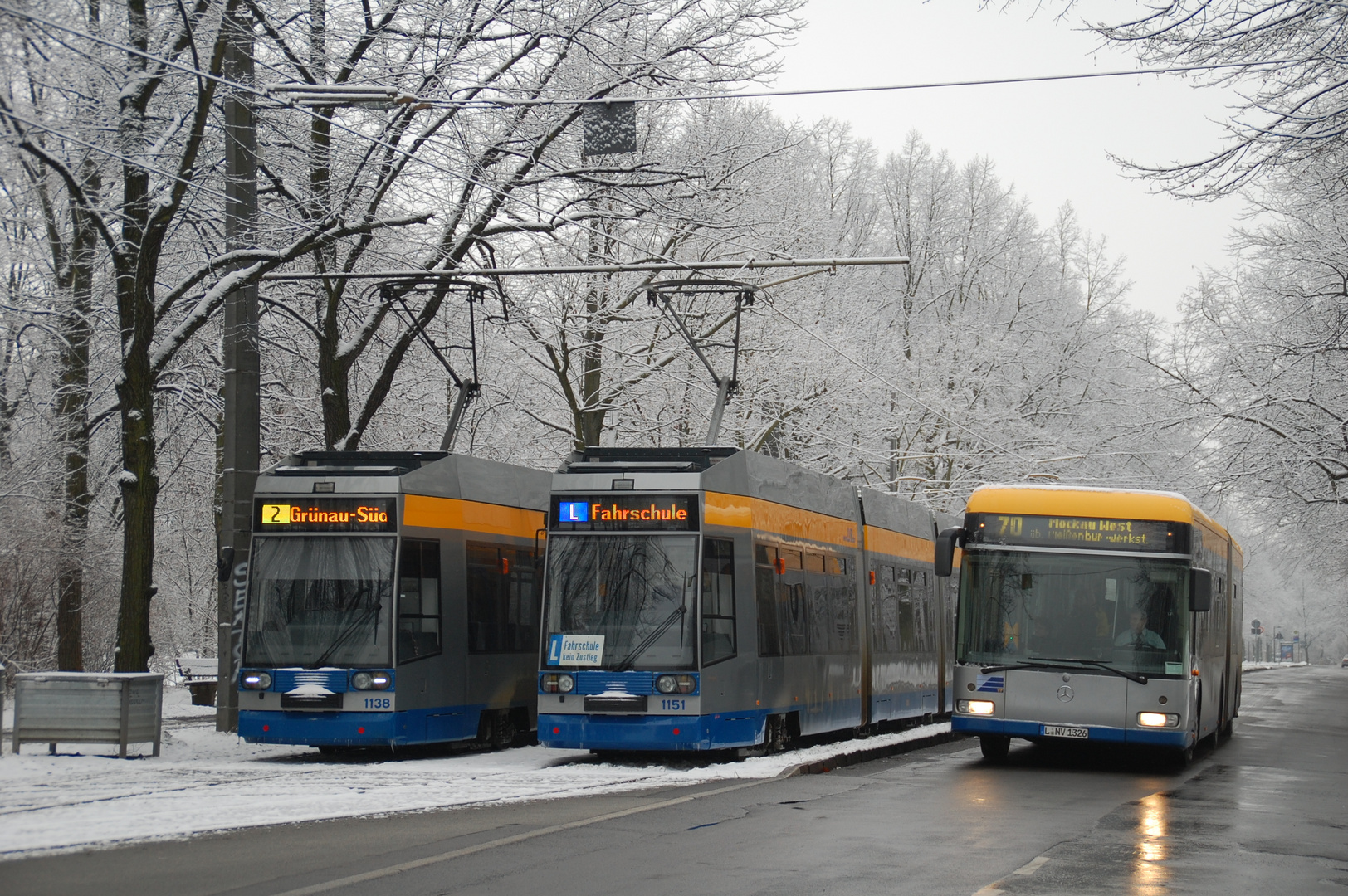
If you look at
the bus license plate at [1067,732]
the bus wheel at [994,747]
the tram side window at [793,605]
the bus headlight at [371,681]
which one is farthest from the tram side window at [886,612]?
the bus headlight at [371,681]

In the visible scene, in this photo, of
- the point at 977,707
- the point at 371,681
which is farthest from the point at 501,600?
the point at 977,707

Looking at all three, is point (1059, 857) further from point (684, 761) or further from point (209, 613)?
point (209, 613)

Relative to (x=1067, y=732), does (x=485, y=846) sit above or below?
below

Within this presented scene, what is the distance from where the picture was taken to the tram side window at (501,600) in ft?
55.4

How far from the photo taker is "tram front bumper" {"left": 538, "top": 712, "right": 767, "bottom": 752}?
14695 millimetres

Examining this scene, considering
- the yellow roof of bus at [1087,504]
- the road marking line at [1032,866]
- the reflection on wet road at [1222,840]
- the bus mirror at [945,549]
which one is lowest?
the reflection on wet road at [1222,840]

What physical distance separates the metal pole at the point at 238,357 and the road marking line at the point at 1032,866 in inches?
409

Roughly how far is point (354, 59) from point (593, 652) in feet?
26.0

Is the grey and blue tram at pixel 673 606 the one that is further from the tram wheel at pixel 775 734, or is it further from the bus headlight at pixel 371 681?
the bus headlight at pixel 371 681

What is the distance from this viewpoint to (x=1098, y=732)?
1515 centimetres

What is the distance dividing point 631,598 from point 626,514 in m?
0.86

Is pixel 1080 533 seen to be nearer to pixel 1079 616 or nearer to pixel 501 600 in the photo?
pixel 1079 616

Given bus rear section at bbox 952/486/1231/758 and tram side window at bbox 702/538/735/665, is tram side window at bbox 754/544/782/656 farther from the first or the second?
bus rear section at bbox 952/486/1231/758

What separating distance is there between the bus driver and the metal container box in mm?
9559
